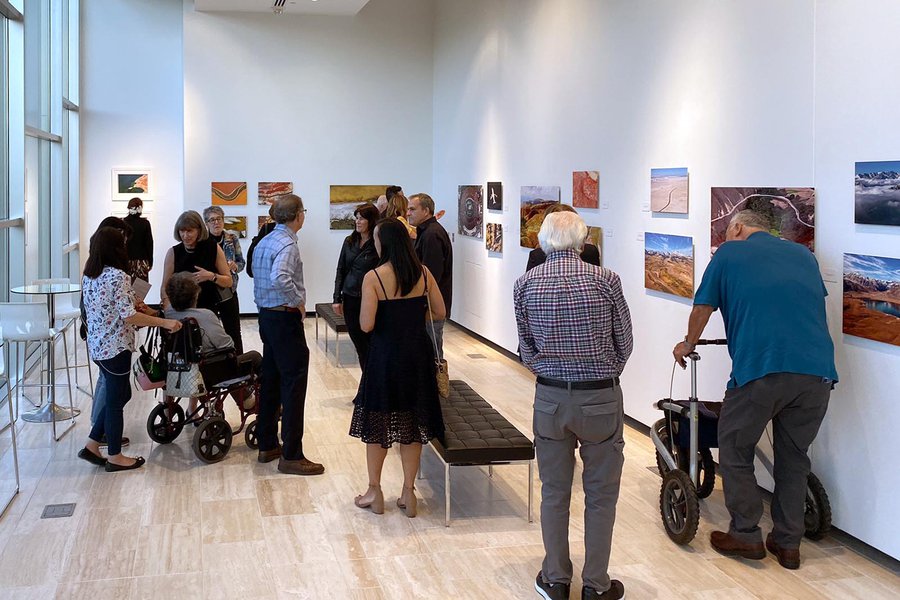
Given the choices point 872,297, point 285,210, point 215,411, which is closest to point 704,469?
point 872,297

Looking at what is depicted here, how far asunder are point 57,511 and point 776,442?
166 inches

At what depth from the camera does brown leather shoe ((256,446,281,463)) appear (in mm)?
A: 6762

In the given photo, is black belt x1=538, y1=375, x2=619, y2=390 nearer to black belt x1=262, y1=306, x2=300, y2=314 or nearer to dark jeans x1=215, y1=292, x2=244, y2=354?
black belt x1=262, y1=306, x2=300, y2=314

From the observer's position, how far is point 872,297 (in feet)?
15.8

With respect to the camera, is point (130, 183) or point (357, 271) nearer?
point (357, 271)

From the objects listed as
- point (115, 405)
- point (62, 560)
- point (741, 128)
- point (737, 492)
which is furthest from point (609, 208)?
point (62, 560)

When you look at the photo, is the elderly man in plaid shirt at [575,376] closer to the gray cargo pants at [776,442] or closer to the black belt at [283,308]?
the gray cargo pants at [776,442]

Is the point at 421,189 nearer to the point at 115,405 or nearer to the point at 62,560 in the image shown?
the point at 115,405

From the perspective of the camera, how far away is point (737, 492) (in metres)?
4.91

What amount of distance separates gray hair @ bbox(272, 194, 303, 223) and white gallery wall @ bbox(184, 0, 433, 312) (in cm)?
821

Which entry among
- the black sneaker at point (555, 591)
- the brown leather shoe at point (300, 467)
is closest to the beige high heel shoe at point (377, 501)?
the brown leather shoe at point (300, 467)

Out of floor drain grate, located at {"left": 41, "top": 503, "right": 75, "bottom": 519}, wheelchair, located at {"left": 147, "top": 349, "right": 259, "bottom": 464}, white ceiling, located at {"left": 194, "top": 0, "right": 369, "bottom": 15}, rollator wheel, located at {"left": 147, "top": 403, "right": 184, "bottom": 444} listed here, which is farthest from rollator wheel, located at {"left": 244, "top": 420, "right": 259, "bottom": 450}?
white ceiling, located at {"left": 194, "top": 0, "right": 369, "bottom": 15}

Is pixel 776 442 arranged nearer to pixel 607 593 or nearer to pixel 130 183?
pixel 607 593

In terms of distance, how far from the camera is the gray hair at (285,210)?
6305mm
